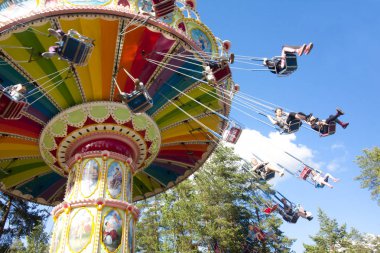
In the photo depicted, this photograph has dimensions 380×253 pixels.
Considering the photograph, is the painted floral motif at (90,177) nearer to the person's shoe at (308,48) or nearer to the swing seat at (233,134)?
the swing seat at (233,134)

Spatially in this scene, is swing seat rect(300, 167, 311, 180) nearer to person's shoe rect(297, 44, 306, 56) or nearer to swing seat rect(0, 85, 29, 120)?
person's shoe rect(297, 44, 306, 56)

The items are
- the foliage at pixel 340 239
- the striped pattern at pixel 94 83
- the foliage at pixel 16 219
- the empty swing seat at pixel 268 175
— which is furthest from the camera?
the foliage at pixel 340 239

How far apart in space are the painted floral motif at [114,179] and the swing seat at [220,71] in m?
3.57

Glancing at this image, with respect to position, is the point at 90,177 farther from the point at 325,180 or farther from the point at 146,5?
the point at 325,180

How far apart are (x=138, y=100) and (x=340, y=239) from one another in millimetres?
31465

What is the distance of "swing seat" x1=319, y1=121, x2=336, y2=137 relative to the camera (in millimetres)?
9568

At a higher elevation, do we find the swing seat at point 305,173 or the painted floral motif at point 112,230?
the swing seat at point 305,173

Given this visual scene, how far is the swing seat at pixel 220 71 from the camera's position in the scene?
31.1 feet

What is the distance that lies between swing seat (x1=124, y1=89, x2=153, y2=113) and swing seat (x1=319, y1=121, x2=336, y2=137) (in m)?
4.60

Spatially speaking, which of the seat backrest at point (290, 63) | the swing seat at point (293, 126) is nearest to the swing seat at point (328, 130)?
the swing seat at point (293, 126)

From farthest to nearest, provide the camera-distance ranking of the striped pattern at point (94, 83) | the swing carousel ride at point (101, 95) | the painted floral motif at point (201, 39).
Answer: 1. the painted floral motif at point (201, 39)
2. the striped pattern at point (94, 83)
3. the swing carousel ride at point (101, 95)

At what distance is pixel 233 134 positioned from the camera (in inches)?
425

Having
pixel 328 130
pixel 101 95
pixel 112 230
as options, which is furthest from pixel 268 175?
pixel 101 95

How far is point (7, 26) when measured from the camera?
8.30 meters
